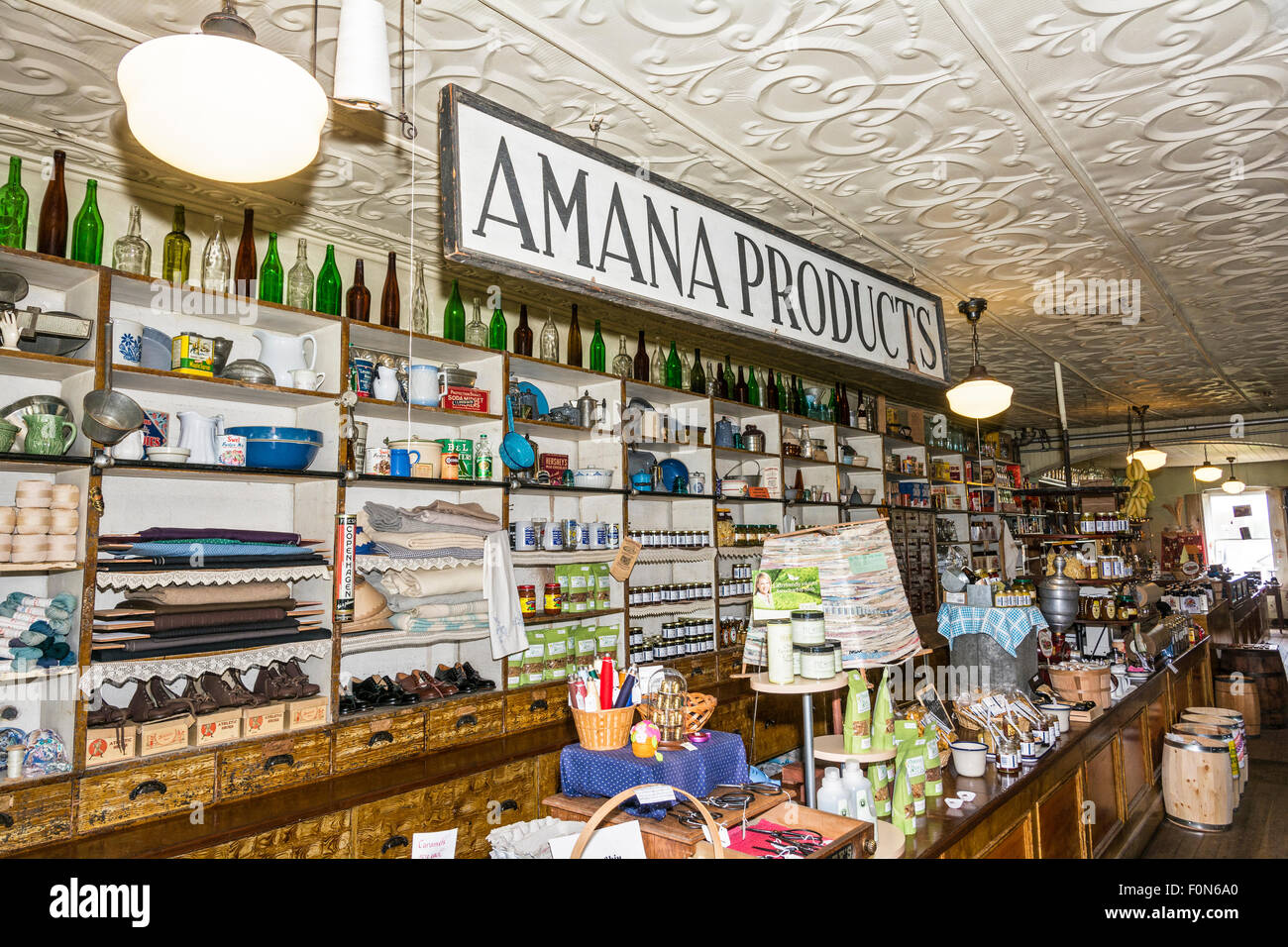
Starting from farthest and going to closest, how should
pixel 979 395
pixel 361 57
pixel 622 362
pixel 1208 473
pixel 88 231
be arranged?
pixel 1208 473
pixel 622 362
pixel 979 395
pixel 88 231
pixel 361 57

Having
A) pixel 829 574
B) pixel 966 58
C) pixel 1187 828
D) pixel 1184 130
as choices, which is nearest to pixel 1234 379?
pixel 1187 828

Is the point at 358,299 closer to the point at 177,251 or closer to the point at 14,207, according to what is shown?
the point at 177,251

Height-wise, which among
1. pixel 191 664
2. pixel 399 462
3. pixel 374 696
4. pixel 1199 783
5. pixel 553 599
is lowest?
pixel 1199 783

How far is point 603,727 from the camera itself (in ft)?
7.11

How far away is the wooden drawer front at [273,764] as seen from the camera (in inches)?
116

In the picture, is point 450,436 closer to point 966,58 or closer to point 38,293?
point 38,293

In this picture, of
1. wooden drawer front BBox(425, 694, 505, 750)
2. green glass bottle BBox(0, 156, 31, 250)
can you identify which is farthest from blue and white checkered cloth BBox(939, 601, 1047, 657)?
green glass bottle BBox(0, 156, 31, 250)

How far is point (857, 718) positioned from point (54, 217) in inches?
132

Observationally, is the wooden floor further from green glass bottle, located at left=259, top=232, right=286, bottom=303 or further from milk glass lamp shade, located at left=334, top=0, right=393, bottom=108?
green glass bottle, located at left=259, top=232, right=286, bottom=303

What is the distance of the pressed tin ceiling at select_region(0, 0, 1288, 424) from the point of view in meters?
2.38

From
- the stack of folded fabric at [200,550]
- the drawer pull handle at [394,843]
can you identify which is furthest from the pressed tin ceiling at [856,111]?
the drawer pull handle at [394,843]

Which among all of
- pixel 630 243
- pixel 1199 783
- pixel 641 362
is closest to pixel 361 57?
pixel 630 243

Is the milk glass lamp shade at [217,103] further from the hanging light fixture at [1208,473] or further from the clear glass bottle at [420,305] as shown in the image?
the hanging light fixture at [1208,473]

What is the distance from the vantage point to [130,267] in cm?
312
